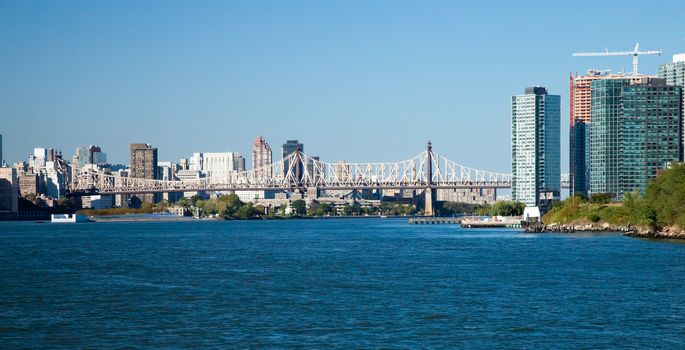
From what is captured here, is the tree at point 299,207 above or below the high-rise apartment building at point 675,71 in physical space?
below

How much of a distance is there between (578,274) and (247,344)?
56.5 ft

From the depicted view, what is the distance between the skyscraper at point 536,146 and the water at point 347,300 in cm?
8165

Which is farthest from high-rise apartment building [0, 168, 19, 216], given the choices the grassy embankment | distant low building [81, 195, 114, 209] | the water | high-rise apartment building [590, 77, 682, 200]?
the water

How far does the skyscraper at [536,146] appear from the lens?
132 metres

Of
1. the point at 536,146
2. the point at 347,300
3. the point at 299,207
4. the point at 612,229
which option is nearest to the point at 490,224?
the point at 612,229

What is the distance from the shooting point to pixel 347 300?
2978 cm

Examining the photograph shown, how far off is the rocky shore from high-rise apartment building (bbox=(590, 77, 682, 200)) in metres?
28.3

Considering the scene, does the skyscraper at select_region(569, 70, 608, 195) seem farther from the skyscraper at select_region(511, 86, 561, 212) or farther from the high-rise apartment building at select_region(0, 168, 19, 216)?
the high-rise apartment building at select_region(0, 168, 19, 216)

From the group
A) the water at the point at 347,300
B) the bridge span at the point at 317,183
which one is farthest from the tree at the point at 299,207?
the water at the point at 347,300

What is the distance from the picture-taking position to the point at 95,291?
3241 centimetres

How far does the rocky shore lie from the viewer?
203 feet

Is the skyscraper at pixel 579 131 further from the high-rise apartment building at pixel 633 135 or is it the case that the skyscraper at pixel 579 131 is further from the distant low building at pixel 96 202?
the distant low building at pixel 96 202

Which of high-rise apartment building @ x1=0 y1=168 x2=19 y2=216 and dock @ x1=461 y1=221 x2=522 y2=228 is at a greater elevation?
high-rise apartment building @ x1=0 y1=168 x2=19 y2=216

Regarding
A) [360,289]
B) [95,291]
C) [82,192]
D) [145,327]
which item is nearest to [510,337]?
[145,327]
